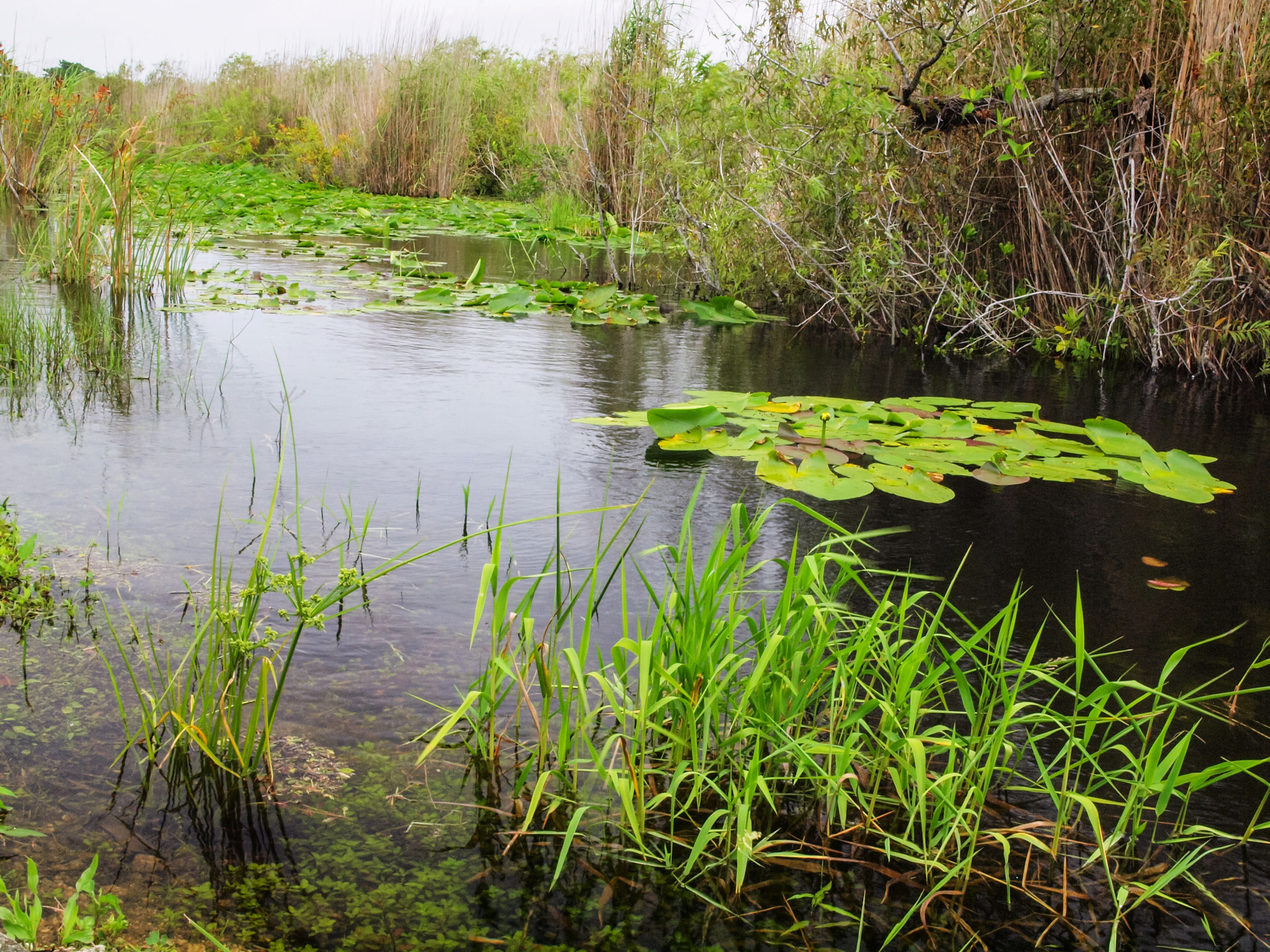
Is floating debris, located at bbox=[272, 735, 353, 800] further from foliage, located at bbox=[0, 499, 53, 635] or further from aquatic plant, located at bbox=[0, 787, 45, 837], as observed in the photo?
foliage, located at bbox=[0, 499, 53, 635]

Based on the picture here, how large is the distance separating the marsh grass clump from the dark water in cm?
11

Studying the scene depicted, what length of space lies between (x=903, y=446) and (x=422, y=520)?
1.70 metres

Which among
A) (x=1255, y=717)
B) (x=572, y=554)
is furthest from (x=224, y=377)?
(x=1255, y=717)

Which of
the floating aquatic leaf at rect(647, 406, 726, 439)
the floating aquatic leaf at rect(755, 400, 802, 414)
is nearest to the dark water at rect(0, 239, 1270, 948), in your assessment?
the floating aquatic leaf at rect(647, 406, 726, 439)

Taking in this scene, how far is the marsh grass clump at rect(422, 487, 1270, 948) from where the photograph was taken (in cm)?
137

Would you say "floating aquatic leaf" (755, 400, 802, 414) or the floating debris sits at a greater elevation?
"floating aquatic leaf" (755, 400, 802, 414)

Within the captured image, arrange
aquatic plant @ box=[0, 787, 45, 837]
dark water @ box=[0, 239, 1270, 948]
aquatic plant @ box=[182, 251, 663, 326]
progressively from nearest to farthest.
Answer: aquatic plant @ box=[0, 787, 45, 837], dark water @ box=[0, 239, 1270, 948], aquatic plant @ box=[182, 251, 663, 326]

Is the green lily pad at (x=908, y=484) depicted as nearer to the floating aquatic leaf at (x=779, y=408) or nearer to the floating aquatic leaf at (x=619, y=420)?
the floating aquatic leaf at (x=779, y=408)

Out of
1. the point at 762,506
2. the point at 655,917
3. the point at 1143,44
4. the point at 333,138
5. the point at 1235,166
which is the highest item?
the point at 333,138

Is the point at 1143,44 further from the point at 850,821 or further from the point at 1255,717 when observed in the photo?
the point at 850,821

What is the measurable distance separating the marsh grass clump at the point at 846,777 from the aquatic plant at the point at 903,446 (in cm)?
126

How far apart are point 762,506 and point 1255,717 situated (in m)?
1.30

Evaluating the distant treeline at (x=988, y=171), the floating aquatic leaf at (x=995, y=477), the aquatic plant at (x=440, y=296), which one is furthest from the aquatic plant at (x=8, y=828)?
the aquatic plant at (x=440, y=296)

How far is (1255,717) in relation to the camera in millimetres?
1842
